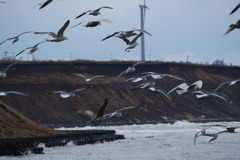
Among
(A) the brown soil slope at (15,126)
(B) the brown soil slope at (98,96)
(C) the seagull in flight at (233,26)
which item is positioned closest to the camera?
(C) the seagull in flight at (233,26)

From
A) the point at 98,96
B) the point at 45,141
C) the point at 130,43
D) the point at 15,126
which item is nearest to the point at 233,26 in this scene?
the point at 130,43

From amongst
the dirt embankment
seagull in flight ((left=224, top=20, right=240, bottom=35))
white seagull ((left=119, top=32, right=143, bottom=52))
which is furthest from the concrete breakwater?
the dirt embankment

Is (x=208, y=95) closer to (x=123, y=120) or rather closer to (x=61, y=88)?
(x=123, y=120)

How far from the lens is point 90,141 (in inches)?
1865

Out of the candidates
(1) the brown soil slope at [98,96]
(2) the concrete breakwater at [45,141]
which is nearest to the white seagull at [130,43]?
(2) the concrete breakwater at [45,141]

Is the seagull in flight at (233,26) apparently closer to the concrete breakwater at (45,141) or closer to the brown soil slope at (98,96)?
the concrete breakwater at (45,141)

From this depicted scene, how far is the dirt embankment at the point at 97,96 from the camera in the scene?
310ft

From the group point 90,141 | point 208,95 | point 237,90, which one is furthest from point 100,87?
point 208,95

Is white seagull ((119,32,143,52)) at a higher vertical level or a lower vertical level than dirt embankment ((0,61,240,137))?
higher

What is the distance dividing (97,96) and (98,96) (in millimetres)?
180

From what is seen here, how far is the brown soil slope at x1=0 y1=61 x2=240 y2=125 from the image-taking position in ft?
310

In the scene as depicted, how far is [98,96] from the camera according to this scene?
343ft

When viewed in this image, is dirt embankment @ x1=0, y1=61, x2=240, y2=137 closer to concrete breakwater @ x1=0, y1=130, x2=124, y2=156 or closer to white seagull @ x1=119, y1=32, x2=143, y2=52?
concrete breakwater @ x1=0, y1=130, x2=124, y2=156

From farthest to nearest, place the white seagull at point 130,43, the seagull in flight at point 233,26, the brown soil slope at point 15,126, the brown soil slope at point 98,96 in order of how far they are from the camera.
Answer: the brown soil slope at point 98,96 → the brown soil slope at point 15,126 → the white seagull at point 130,43 → the seagull in flight at point 233,26
